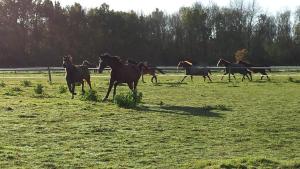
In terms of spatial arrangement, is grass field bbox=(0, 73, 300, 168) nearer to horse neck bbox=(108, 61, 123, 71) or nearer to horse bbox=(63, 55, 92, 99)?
horse neck bbox=(108, 61, 123, 71)

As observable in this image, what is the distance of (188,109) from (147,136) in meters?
5.98

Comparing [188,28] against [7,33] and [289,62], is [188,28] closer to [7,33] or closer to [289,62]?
[289,62]

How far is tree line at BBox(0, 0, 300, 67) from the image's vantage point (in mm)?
73000

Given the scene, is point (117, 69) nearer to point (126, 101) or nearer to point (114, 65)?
point (114, 65)

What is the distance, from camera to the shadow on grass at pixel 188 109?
15648 mm

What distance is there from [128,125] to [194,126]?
1698 millimetres

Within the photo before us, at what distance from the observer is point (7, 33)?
240ft

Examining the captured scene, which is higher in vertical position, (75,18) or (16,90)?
(75,18)

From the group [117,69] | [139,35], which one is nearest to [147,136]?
[117,69]

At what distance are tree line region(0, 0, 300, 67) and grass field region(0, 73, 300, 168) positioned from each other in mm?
55647

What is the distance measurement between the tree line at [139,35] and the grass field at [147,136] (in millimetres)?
55647

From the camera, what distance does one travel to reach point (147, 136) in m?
11.1

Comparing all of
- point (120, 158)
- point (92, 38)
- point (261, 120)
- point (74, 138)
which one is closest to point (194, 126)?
point (261, 120)

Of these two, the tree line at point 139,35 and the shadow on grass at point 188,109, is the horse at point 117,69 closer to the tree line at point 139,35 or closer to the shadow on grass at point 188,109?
the shadow on grass at point 188,109
